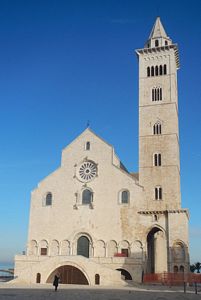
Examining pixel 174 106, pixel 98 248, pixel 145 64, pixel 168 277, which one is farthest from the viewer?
pixel 145 64

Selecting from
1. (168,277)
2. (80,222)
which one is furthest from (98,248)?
(168,277)

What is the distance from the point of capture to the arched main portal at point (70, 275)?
135ft

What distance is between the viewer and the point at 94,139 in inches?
1972

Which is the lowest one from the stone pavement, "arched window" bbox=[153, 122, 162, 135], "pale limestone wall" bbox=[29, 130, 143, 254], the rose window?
the stone pavement

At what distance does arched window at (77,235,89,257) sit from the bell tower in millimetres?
7988

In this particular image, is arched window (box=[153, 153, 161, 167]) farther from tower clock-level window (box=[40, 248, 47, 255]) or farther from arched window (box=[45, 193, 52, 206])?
tower clock-level window (box=[40, 248, 47, 255])

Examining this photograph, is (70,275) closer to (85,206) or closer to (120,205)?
(85,206)

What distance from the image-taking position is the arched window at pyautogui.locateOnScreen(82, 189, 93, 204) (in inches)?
1883

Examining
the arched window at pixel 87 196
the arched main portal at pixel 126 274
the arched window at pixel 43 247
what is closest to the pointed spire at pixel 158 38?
the arched window at pixel 87 196

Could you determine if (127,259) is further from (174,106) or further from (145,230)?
(174,106)

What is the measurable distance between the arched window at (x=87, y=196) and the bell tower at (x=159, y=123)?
6170 millimetres

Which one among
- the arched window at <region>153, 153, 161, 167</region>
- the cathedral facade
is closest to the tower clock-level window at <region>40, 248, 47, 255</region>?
the cathedral facade

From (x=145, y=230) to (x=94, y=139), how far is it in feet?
41.8

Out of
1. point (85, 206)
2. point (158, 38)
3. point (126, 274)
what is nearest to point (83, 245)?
point (85, 206)
